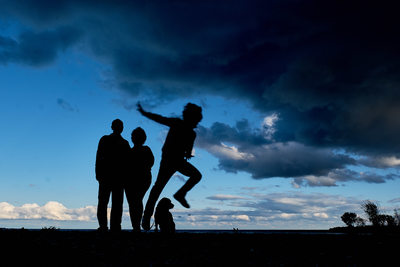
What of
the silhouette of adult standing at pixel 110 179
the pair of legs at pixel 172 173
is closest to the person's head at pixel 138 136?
the silhouette of adult standing at pixel 110 179

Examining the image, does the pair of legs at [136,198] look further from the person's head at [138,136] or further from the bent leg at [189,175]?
the bent leg at [189,175]

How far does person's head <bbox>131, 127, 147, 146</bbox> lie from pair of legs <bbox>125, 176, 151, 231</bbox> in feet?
3.34

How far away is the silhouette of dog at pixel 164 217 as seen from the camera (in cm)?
761

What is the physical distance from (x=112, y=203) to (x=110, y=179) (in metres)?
0.69

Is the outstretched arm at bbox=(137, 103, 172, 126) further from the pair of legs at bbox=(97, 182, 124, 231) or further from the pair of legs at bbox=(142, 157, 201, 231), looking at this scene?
the pair of legs at bbox=(97, 182, 124, 231)

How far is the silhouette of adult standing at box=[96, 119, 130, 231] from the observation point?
948cm

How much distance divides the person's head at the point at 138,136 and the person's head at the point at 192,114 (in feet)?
6.91

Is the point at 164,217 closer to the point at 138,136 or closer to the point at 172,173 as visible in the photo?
the point at 172,173

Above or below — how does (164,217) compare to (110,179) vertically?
below

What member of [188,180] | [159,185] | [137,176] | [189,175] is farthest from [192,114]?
[137,176]

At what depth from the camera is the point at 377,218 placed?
676 inches

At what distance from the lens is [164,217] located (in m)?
7.62

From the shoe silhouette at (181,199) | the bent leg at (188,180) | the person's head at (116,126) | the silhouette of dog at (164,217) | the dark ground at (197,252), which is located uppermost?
the person's head at (116,126)

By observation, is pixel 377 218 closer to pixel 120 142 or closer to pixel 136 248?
pixel 120 142
